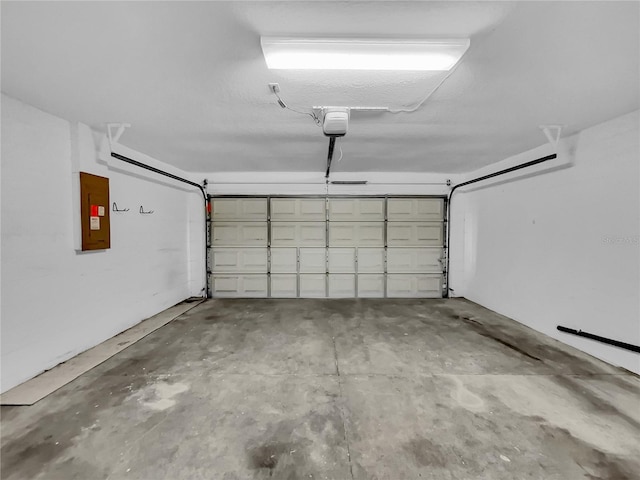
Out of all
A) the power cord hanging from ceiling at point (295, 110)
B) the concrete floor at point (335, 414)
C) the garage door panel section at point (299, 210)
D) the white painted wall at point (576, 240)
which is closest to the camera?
the concrete floor at point (335, 414)

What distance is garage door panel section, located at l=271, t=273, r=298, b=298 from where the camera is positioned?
6.02m

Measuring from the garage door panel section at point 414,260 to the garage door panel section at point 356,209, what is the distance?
33.4 inches

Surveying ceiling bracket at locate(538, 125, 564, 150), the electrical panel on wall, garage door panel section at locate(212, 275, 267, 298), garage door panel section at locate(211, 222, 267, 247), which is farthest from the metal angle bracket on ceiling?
ceiling bracket at locate(538, 125, 564, 150)

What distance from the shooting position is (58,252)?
294 centimetres

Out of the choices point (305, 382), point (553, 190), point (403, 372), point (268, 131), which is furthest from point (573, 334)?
point (268, 131)

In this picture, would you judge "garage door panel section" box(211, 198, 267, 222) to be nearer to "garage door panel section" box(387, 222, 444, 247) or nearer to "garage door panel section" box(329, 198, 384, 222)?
"garage door panel section" box(329, 198, 384, 222)

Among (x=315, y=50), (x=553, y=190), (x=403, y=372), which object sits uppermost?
(x=315, y=50)

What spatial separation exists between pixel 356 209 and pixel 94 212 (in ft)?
14.5

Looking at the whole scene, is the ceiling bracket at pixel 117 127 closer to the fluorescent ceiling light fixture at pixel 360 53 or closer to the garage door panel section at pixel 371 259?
the fluorescent ceiling light fixture at pixel 360 53

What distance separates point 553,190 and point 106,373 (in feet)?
18.9

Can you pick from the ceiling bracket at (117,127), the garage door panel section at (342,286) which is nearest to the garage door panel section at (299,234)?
the garage door panel section at (342,286)

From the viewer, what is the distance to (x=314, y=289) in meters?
6.03

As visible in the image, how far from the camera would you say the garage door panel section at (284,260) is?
5.99 meters

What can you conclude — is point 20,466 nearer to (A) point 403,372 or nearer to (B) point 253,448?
(B) point 253,448
